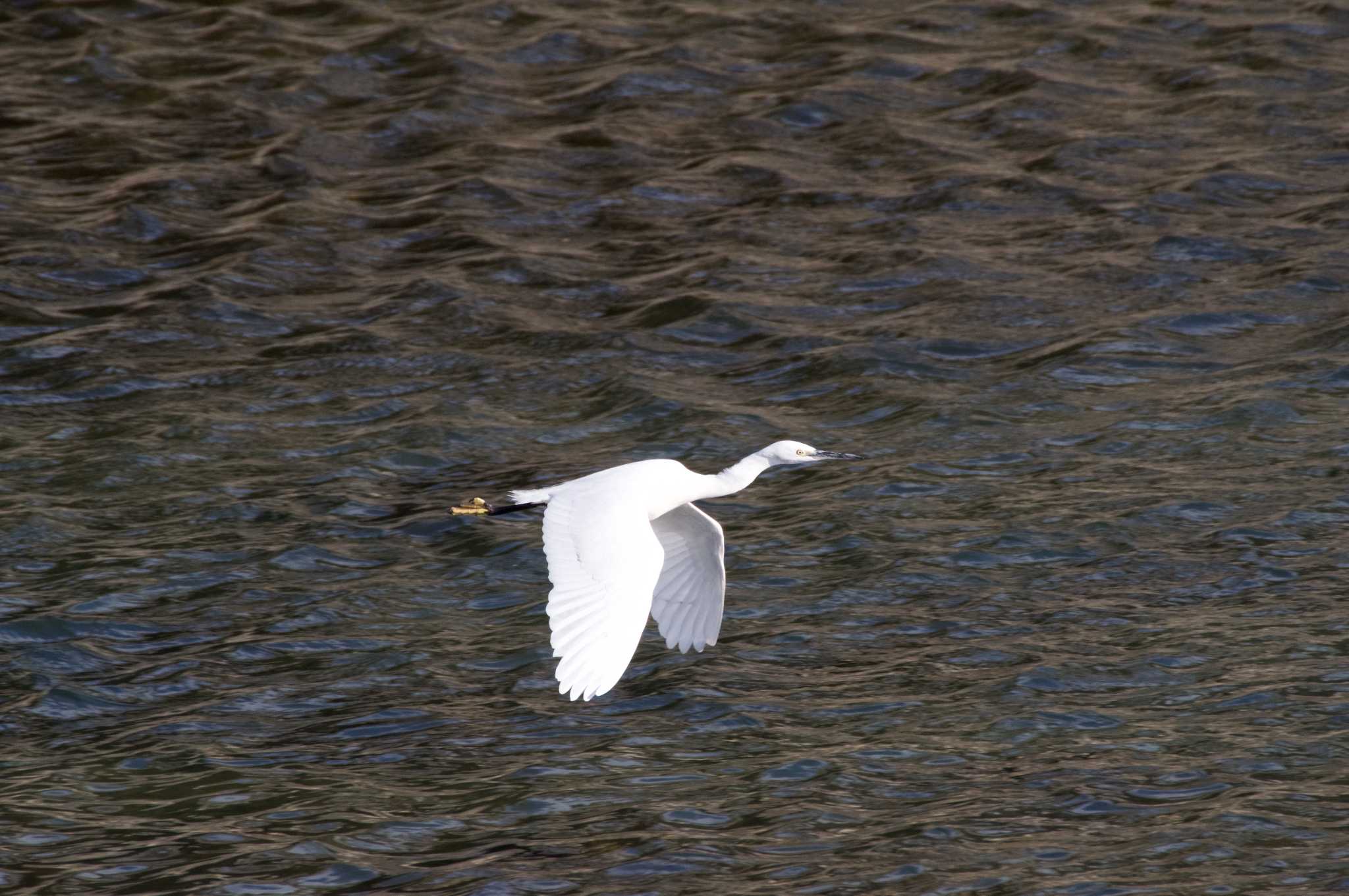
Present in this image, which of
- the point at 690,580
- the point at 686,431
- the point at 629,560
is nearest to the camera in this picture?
the point at 629,560

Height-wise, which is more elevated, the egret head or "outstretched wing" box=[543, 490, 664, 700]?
"outstretched wing" box=[543, 490, 664, 700]

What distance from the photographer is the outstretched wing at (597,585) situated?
5.93 meters

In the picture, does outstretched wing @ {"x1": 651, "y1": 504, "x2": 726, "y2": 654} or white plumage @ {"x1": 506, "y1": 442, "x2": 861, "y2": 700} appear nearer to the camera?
white plumage @ {"x1": 506, "y1": 442, "x2": 861, "y2": 700}

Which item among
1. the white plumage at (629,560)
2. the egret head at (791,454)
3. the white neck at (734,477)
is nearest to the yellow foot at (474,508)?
the white plumage at (629,560)

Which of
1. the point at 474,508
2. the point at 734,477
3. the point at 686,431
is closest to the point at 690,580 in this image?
the point at 734,477

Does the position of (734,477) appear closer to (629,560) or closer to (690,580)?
(690,580)

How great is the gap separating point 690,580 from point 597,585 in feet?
4.15

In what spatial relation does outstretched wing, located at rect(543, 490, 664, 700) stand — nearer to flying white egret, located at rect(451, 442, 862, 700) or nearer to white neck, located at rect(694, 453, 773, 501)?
flying white egret, located at rect(451, 442, 862, 700)

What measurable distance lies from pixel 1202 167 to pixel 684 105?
136 inches

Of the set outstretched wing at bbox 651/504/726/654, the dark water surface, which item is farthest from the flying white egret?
the dark water surface

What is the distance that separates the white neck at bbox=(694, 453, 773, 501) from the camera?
7.48m

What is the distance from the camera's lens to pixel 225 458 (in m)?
9.75

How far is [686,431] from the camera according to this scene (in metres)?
10.0

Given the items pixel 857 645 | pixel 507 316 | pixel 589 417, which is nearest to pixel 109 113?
pixel 507 316
